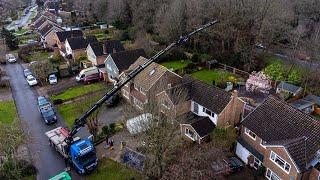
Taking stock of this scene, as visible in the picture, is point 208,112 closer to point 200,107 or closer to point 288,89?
point 200,107

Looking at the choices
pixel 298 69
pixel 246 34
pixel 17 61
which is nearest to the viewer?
pixel 298 69

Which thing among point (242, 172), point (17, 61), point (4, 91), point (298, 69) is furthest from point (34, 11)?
point (242, 172)

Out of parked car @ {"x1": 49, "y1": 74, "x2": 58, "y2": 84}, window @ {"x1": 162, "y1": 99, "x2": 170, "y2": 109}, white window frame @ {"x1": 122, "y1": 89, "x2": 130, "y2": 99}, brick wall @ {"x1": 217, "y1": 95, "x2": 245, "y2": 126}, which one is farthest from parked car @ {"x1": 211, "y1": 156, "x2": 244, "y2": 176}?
parked car @ {"x1": 49, "y1": 74, "x2": 58, "y2": 84}

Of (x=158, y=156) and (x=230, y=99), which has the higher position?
(x=230, y=99)

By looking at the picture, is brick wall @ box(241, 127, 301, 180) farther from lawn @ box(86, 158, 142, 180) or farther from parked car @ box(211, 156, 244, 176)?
lawn @ box(86, 158, 142, 180)

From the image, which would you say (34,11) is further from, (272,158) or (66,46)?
(272,158)

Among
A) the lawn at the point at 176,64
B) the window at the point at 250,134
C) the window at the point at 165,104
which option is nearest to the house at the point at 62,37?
the lawn at the point at 176,64

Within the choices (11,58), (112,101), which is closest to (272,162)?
(112,101)
